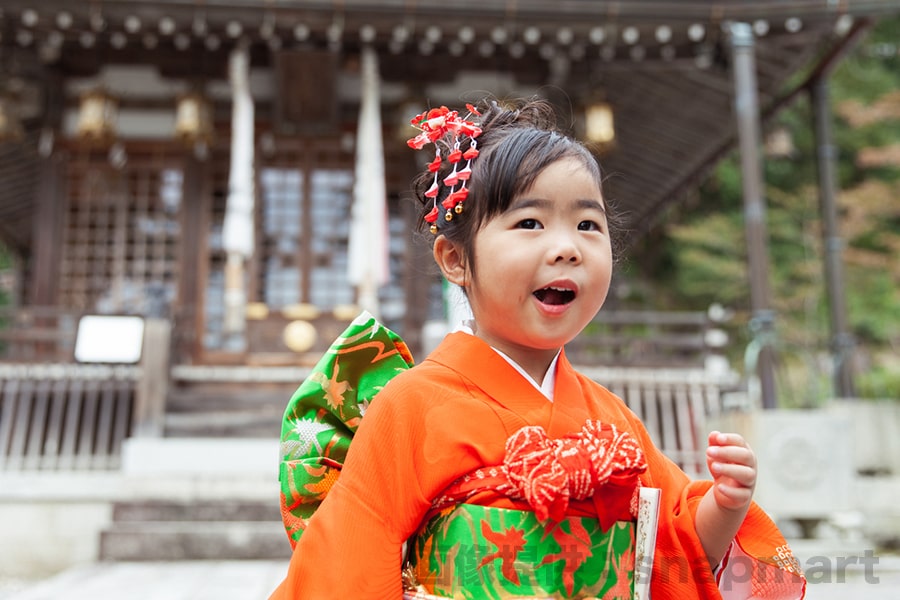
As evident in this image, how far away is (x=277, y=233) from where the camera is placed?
7945mm

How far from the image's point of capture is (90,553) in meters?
→ 4.98

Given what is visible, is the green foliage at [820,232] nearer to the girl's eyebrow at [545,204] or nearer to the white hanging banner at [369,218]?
the white hanging banner at [369,218]

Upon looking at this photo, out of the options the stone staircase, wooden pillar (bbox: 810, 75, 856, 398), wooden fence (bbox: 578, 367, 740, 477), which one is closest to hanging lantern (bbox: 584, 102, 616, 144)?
wooden fence (bbox: 578, 367, 740, 477)

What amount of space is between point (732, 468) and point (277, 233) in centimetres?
717

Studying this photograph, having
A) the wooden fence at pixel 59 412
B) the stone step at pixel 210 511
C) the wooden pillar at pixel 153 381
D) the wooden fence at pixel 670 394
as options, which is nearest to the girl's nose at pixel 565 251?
the stone step at pixel 210 511

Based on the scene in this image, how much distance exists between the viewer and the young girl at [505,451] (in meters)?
1.15

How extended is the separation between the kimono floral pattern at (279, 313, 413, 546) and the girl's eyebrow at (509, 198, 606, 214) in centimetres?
39

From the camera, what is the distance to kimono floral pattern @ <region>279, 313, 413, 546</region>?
1354 mm

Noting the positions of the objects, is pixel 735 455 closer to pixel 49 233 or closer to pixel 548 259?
pixel 548 259

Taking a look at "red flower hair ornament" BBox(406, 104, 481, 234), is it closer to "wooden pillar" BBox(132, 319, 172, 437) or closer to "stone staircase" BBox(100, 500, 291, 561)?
"stone staircase" BBox(100, 500, 291, 561)

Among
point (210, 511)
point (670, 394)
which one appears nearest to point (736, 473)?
point (210, 511)

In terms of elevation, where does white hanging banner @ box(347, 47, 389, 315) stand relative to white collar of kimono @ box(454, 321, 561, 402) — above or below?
above

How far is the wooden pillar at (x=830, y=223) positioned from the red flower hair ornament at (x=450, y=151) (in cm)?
669

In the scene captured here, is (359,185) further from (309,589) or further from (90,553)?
(309,589)
